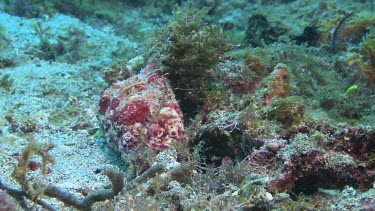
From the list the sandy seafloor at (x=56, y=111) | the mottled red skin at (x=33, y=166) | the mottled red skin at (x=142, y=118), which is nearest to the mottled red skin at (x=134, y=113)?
the mottled red skin at (x=142, y=118)

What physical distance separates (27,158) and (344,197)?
7.96 ft

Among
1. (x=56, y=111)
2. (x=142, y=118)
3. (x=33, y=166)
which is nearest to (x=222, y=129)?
(x=142, y=118)

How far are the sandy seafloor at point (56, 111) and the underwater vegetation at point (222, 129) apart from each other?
0.37 feet

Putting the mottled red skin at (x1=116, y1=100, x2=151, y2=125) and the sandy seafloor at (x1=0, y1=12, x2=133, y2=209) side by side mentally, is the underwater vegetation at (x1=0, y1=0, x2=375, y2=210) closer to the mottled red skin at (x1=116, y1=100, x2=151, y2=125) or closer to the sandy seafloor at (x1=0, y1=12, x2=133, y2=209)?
the mottled red skin at (x1=116, y1=100, x2=151, y2=125)

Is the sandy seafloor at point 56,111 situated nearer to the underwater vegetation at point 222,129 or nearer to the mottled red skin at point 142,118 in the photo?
the underwater vegetation at point 222,129

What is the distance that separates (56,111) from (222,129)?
2937 millimetres

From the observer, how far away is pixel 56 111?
534 centimetres

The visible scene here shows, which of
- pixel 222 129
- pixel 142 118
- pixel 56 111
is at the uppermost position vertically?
pixel 142 118

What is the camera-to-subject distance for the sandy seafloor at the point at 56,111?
363 cm

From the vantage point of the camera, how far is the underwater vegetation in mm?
2717

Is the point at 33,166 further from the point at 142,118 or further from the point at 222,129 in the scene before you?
the point at 222,129

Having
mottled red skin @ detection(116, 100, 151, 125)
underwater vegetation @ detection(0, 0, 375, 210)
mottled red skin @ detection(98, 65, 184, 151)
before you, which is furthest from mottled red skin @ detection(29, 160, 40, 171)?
mottled red skin @ detection(116, 100, 151, 125)

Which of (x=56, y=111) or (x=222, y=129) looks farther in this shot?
(x=56, y=111)

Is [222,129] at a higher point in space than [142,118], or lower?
lower
